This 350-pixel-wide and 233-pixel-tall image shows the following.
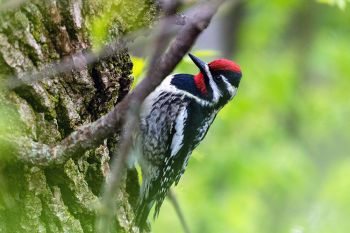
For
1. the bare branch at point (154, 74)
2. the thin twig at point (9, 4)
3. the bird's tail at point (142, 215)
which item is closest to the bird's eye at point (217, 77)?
the bird's tail at point (142, 215)

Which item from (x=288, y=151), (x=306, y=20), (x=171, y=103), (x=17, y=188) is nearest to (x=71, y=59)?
(x=17, y=188)

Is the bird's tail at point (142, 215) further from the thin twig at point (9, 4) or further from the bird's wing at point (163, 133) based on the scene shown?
the thin twig at point (9, 4)

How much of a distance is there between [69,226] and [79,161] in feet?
0.77

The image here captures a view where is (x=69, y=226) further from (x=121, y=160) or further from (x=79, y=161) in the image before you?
(x=121, y=160)

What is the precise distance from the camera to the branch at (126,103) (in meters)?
1.63

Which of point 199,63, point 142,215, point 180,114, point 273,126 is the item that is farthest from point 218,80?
point 273,126

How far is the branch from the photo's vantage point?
163 centimetres

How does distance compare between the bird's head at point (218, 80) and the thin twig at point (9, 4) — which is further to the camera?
the bird's head at point (218, 80)

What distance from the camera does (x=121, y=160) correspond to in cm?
157

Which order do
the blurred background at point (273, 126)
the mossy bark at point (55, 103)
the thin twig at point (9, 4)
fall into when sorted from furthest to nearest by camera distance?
the blurred background at point (273, 126) < the mossy bark at point (55, 103) < the thin twig at point (9, 4)

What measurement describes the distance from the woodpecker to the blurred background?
2.50 meters

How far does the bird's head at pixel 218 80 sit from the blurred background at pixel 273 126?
2502mm

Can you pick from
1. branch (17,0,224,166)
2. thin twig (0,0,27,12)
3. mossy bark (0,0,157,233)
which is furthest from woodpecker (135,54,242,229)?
thin twig (0,0,27,12)

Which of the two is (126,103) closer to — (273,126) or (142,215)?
(142,215)
